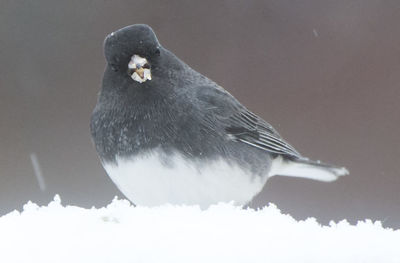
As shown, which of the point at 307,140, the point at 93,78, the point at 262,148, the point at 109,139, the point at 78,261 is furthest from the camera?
the point at 93,78

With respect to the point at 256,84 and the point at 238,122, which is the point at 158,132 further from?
the point at 256,84

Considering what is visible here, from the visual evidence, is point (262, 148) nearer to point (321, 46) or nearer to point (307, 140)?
point (307, 140)

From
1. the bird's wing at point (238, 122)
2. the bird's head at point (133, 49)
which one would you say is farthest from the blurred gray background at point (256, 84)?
the bird's head at point (133, 49)

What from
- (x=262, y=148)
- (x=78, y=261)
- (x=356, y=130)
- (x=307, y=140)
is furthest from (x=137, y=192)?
(x=356, y=130)

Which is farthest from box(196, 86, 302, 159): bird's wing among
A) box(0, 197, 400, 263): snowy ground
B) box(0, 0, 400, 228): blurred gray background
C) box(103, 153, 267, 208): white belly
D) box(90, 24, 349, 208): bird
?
box(0, 0, 400, 228): blurred gray background

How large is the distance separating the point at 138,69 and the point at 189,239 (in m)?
0.49

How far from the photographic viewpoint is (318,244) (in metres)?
0.75

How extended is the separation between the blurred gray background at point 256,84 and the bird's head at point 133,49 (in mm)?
1095

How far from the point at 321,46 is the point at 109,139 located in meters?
1.54

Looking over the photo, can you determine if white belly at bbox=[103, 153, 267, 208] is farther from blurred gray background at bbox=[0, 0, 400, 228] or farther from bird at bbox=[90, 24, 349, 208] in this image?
blurred gray background at bbox=[0, 0, 400, 228]

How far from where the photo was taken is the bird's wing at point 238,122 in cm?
139

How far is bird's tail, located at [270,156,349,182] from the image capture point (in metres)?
1.63

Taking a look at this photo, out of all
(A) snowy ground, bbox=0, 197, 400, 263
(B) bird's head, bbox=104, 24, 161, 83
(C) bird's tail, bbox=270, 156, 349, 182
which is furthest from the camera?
(C) bird's tail, bbox=270, 156, 349, 182

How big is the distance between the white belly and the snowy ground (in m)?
0.33
